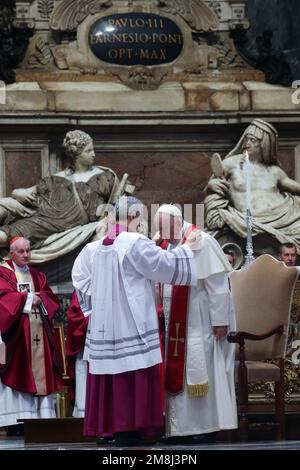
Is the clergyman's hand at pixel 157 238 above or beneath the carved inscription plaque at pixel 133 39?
beneath

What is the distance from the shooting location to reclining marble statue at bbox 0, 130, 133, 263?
14.9 meters

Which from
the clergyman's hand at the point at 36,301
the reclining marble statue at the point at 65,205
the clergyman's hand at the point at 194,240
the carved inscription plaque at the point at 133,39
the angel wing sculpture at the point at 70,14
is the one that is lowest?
the clergyman's hand at the point at 36,301

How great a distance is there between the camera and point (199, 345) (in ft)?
37.1

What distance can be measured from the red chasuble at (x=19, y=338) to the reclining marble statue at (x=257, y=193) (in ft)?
7.08

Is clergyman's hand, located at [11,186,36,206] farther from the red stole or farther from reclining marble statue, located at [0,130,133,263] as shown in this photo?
the red stole

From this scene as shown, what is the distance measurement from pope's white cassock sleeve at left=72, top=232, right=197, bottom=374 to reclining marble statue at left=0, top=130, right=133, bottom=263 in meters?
3.67

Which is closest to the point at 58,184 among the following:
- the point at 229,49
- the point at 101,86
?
the point at 101,86

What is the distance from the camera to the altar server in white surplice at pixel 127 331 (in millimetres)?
10898

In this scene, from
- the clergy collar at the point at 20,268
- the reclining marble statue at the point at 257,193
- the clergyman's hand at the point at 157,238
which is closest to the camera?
the clergyman's hand at the point at 157,238

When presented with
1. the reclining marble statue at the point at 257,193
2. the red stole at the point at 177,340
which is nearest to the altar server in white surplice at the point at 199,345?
the red stole at the point at 177,340

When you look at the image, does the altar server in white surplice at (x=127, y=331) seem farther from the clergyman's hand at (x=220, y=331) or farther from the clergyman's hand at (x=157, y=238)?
the clergyman's hand at (x=220, y=331)

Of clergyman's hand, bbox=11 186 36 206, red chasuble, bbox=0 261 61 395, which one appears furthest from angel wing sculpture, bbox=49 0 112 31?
red chasuble, bbox=0 261 61 395

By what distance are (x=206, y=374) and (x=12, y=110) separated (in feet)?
16.9
